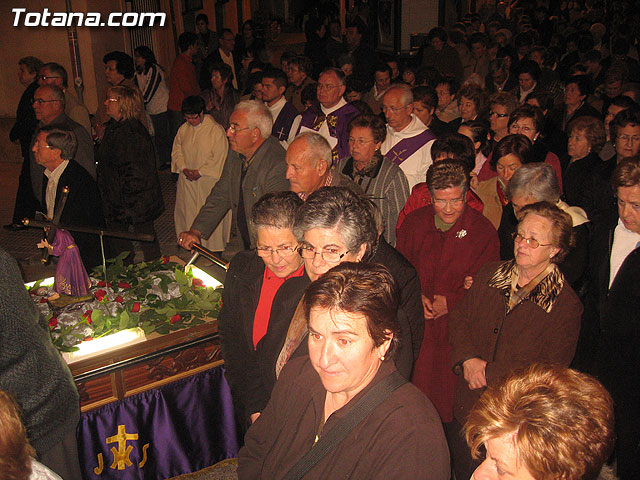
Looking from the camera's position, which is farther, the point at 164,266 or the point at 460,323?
the point at 164,266

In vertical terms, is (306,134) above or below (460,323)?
above

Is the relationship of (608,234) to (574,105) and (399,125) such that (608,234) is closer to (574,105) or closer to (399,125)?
(399,125)

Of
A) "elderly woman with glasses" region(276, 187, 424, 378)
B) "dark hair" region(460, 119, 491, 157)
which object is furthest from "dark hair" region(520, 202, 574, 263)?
"dark hair" region(460, 119, 491, 157)

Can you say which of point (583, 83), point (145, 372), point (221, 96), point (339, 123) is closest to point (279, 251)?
point (145, 372)

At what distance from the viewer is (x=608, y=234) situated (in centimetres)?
318

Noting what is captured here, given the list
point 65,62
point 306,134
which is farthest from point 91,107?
point 306,134

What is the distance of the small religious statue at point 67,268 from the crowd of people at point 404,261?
0.93m

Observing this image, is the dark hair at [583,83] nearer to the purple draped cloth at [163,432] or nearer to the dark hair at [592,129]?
the dark hair at [592,129]

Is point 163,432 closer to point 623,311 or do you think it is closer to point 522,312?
point 522,312

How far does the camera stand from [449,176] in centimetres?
331

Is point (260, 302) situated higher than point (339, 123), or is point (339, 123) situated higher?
point (339, 123)

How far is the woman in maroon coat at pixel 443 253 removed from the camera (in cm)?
333

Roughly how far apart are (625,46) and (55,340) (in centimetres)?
955

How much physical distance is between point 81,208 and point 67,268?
1153 millimetres
